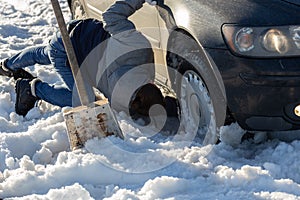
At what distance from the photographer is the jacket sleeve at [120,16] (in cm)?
444

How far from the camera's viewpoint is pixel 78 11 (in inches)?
278

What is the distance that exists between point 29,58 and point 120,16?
1.54m

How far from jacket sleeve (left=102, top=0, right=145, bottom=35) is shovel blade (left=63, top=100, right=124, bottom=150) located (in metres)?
0.69

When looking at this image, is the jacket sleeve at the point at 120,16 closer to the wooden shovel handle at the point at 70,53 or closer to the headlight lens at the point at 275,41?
the wooden shovel handle at the point at 70,53

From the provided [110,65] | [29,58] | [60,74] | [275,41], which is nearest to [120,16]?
[110,65]

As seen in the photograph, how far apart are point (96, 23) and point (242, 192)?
2.23m

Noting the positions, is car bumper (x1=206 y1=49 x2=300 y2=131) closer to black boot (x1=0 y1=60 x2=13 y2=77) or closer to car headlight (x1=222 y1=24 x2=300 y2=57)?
car headlight (x1=222 y1=24 x2=300 y2=57)

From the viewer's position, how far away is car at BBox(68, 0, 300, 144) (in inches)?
140

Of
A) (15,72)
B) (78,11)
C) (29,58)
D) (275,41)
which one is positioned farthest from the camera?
(78,11)

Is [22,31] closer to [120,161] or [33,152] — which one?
[33,152]

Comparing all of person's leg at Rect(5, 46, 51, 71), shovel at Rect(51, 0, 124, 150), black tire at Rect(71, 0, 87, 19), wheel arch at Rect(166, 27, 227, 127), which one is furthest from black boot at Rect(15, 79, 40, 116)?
wheel arch at Rect(166, 27, 227, 127)

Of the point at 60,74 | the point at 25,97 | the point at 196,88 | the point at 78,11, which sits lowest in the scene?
the point at 196,88

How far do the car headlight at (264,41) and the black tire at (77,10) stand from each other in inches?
132

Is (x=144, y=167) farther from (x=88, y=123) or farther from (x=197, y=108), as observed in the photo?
(x=197, y=108)
